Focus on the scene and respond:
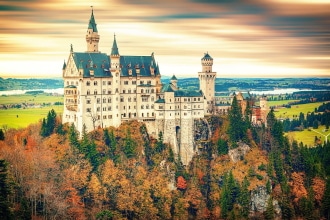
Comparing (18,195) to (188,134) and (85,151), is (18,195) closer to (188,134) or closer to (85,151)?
(85,151)

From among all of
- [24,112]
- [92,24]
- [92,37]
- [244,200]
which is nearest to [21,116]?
[24,112]

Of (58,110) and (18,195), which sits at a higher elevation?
(58,110)

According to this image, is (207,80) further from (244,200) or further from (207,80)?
(244,200)

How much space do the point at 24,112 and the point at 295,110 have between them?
203 feet

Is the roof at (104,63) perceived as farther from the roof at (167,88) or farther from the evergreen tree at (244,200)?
the evergreen tree at (244,200)

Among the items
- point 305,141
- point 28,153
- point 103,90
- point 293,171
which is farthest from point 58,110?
point 305,141

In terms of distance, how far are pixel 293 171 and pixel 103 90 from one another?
29236 mm

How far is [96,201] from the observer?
7425cm

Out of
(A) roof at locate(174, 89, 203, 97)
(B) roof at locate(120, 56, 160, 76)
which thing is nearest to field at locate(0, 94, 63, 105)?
(B) roof at locate(120, 56, 160, 76)

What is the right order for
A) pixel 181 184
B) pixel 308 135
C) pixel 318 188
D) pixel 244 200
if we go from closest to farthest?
pixel 244 200
pixel 181 184
pixel 318 188
pixel 308 135

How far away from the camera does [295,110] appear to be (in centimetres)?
12662

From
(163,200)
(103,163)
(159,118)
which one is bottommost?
(163,200)

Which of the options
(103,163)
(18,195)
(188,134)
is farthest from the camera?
(188,134)

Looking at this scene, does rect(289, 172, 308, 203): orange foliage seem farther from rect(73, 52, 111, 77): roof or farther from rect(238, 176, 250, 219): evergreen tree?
rect(73, 52, 111, 77): roof
